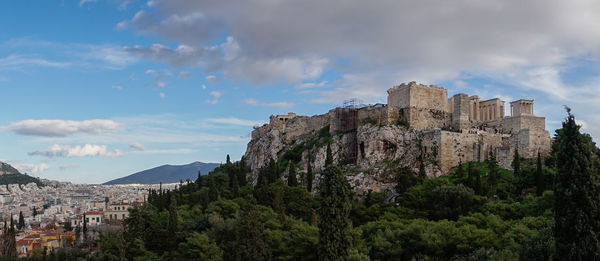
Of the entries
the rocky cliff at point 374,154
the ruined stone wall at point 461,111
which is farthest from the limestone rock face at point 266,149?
the ruined stone wall at point 461,111

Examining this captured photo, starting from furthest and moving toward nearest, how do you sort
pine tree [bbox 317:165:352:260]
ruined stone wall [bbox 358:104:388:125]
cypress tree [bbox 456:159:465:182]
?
ruined stone wall [bbox 358:104:388:125] < cypress tree [bbox 456:159:465:182] < pine tree [bbox 317:165:352:260]

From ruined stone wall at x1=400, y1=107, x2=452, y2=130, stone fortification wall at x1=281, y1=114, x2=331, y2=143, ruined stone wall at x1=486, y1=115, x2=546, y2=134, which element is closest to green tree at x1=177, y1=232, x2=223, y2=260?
ruined stone wall at x1=400, y1=107, x2=452, y2=130

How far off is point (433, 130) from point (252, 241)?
25.5 meters

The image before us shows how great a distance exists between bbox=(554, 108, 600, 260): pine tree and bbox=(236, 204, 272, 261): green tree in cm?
1702

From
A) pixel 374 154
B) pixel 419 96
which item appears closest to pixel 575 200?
pixel 374 154

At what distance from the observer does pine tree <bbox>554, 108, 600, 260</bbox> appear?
17.4m

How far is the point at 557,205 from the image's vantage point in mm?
18438

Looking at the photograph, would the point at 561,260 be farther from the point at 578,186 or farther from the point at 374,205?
the point at 374,205

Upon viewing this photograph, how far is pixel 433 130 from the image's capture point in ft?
161

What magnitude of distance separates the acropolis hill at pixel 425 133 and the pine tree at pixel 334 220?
23.0 m

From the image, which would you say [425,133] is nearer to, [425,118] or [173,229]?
[425,118]

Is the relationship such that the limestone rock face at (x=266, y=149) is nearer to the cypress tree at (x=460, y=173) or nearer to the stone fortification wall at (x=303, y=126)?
the stone fortification wall at (x=303, y=126)

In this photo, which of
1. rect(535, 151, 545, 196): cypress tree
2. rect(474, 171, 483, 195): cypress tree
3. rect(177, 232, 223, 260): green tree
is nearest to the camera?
rect(177, 232, 223, 260): green tree

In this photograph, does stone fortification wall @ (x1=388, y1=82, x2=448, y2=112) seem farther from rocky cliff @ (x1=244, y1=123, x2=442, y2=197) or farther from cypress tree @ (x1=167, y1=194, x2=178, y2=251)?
cypress tree @ (x1=167, y1=194, x2=178, y2=251)
